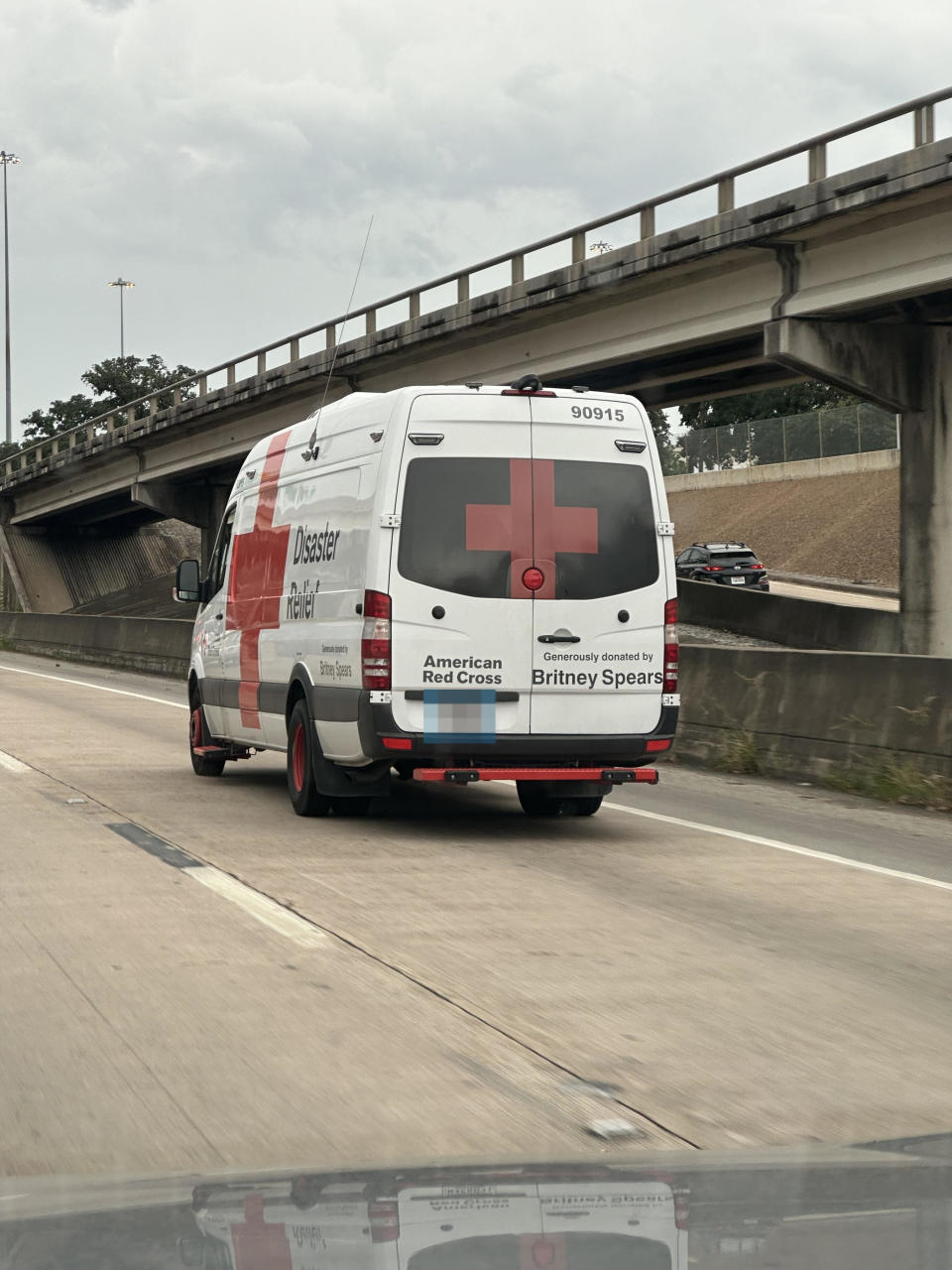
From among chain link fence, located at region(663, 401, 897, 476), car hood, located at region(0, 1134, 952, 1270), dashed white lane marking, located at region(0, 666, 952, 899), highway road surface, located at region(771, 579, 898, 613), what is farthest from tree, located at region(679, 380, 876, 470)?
car hood, located at region(0, 1134, 952, 1270)

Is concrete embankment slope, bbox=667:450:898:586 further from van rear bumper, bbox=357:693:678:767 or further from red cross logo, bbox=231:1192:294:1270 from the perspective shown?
red cross logo, bbox=231:1192:294:1270

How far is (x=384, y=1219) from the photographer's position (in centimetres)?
312

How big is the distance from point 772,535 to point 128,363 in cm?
8976

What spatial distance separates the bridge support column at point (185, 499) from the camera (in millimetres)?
57500

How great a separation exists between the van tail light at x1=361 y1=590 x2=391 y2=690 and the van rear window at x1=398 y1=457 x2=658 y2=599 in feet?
0.83

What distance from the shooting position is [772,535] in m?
63.3

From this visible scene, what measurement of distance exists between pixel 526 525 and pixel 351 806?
2.44 m

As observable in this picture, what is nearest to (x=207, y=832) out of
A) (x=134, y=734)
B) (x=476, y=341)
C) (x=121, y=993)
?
(x=121, y=993)

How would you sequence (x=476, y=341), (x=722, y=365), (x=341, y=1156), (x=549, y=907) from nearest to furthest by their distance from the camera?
(x=341, y=1156), (x=549, y=907), (x=722, y=365), (x=476, y=341)

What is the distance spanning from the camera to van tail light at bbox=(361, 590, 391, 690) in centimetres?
1068

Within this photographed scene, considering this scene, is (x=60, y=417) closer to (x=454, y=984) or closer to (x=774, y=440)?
(x=774, y=440)

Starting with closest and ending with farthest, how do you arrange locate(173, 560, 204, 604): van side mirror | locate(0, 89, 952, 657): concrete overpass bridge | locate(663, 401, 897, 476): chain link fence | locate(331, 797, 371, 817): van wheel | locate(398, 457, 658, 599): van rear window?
locate(398, 457, 658, 599): van rear window → locate(331, 797, 371, 817): van wheel → locate(173, 560, 204, 604): van side mirror → locate(0, 89, 952, 657): concrete overpass bridge → locate(663, 401, 897, 476): chain link fence

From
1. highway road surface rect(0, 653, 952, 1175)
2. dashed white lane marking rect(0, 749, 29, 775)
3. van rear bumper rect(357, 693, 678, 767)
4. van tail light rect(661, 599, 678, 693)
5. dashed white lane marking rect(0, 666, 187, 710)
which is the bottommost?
highway road surface rect(0, 653, 952, 1175)

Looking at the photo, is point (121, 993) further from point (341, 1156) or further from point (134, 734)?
point (134, 734)
